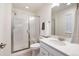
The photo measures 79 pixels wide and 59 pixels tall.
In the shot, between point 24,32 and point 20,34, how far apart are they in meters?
0.08

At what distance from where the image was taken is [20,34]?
1.46 metres

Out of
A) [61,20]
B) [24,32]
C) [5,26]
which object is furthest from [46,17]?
[5,26]

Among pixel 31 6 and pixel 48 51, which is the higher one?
pixel 31 6

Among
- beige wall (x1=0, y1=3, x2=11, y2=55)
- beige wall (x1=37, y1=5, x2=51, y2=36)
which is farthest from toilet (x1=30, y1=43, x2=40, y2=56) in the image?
beige wall (x1=0, y1=3, x2=11, y2=55)

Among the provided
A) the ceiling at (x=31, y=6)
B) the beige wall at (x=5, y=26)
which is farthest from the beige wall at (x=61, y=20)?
the beige wall at (x=5, y=26)

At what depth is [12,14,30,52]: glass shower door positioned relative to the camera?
1428 mm

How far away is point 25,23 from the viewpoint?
1463 millimetres

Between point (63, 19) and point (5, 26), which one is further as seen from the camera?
point (63, 19)

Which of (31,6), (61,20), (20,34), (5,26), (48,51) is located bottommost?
(48,51)

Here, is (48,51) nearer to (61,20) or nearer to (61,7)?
(61,20)

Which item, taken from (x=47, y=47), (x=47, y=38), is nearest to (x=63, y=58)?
(x=47, y=47)

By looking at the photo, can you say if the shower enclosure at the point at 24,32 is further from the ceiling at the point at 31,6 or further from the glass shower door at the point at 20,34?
the ceiling at the point at 31,6

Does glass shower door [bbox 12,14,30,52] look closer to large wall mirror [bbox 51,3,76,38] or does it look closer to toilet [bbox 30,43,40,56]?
toilet [bbox 30,43,40,56]

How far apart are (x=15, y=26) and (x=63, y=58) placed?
940 millimetres
